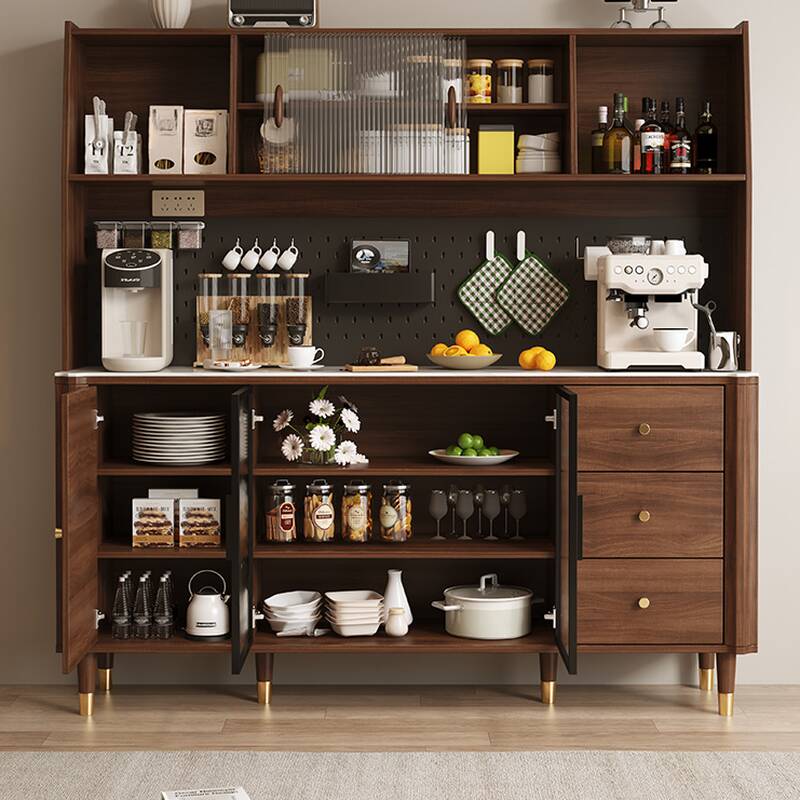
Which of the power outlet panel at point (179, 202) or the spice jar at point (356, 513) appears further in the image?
the power outlet panel at point (179, 202)

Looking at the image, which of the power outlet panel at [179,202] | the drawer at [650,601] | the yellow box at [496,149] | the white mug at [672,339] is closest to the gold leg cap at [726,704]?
the drawer at [650,601]

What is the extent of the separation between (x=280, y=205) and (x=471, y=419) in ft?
3.19

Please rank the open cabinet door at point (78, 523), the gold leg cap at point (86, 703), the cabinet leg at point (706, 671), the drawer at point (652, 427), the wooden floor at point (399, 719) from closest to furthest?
the open cabinet door at point (78, 523), the wooden floor at point (399, 719), the drawer at point (652, 427), the gold leg cap at point (86, 703), the cabinet leg at point (706, 671)

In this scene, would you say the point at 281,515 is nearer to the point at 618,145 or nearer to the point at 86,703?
the point at 86,703

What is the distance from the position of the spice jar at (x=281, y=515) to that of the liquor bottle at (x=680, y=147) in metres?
1.61

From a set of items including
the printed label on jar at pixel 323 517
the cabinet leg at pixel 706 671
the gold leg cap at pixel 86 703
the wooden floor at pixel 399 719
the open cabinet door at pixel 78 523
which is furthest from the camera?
the cabinet leg at pixel 706 671

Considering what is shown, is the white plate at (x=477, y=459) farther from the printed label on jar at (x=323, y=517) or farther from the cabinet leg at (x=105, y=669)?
the cabinet leg at (x=105, y=669)

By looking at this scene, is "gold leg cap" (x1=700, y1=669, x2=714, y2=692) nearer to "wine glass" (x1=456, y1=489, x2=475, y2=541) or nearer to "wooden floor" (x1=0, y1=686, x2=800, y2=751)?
"wooden floor" (x1=0, y1=686, x2=800, y2=751)

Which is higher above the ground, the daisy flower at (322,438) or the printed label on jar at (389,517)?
the daisy flower at (322,438)

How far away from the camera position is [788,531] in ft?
13.0

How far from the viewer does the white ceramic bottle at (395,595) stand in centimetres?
379

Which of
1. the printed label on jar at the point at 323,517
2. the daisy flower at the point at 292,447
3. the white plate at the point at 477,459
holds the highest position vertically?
the daisy flower at the point at 292,447

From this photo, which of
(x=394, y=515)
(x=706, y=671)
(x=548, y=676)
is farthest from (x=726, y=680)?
(x=394, y=515)

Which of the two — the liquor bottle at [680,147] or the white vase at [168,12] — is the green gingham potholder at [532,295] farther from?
the white vase at [168,12]
